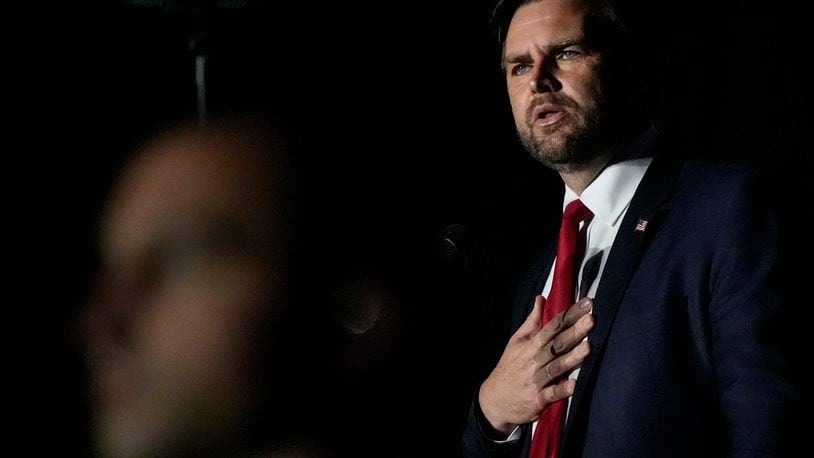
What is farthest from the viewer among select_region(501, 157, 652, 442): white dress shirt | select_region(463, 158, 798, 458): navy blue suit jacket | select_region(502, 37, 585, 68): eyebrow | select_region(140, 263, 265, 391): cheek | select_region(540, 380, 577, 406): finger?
select_region(502, 37, 585, 68): eyebrow

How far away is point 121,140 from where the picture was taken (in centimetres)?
192

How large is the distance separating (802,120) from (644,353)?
4.19ft

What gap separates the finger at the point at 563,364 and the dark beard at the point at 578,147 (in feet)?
1.55

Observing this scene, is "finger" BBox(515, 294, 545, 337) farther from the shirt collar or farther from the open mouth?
the open mouth

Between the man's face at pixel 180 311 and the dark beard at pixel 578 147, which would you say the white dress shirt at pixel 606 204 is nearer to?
the dark beard at pixel 578 147

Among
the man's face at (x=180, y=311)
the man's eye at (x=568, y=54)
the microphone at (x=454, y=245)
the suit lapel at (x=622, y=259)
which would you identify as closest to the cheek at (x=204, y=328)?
the man's face at (x=180, y=311)

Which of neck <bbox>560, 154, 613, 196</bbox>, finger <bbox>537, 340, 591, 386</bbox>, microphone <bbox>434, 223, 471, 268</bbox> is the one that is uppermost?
neck <bbox>560, 154, 613, 196</bbox>

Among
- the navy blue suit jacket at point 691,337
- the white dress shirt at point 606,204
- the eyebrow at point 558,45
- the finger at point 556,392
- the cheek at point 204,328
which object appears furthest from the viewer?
the eyebrow at point 558,45

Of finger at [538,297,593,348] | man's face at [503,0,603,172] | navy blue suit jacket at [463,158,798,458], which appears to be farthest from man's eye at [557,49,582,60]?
finger at [538,297,593,348]

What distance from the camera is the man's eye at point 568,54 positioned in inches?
68.1

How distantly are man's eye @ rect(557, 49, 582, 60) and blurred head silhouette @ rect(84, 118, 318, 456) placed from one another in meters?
0.71

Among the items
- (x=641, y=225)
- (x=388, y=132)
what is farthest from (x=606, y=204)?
(x=388, y=132)

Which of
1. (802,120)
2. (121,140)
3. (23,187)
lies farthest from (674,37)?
(23,187)

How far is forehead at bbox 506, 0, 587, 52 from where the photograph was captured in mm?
1738
